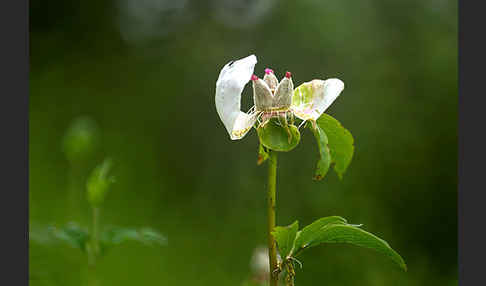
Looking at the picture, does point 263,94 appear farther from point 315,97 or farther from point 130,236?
point 130,236

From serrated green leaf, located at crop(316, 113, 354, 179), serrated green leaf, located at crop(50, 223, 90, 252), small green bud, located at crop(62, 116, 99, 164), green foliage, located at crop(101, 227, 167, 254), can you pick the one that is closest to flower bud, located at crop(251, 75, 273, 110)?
serrated green leaf, located at crop(316, 113, 354, 179)

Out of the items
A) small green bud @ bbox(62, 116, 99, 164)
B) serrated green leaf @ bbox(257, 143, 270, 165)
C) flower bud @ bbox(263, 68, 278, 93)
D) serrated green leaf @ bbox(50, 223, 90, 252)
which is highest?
small green bud @ bbox(62, 116, 99, 164)

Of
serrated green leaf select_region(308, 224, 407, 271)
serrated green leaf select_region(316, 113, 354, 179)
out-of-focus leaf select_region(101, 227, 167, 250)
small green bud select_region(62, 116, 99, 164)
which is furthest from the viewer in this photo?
small green bud select_region(62, 116, 99, 164)

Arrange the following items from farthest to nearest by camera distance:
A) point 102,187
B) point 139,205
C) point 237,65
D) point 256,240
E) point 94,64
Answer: point 94,64
point 139,205
point 256,240
point 102,187
point 237,65

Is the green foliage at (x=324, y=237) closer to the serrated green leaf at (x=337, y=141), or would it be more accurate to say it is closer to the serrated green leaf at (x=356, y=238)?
the serrated green leaf at (x=356, y=238)

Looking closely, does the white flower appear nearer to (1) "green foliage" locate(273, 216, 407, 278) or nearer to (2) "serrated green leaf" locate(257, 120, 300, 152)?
(2) "serrated green leaf" locate(257, 120, 300, 152)

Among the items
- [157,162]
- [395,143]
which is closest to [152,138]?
[157,162]

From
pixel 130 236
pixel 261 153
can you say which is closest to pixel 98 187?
pixel 130 236

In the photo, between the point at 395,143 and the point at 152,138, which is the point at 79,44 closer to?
the point at 152,138
